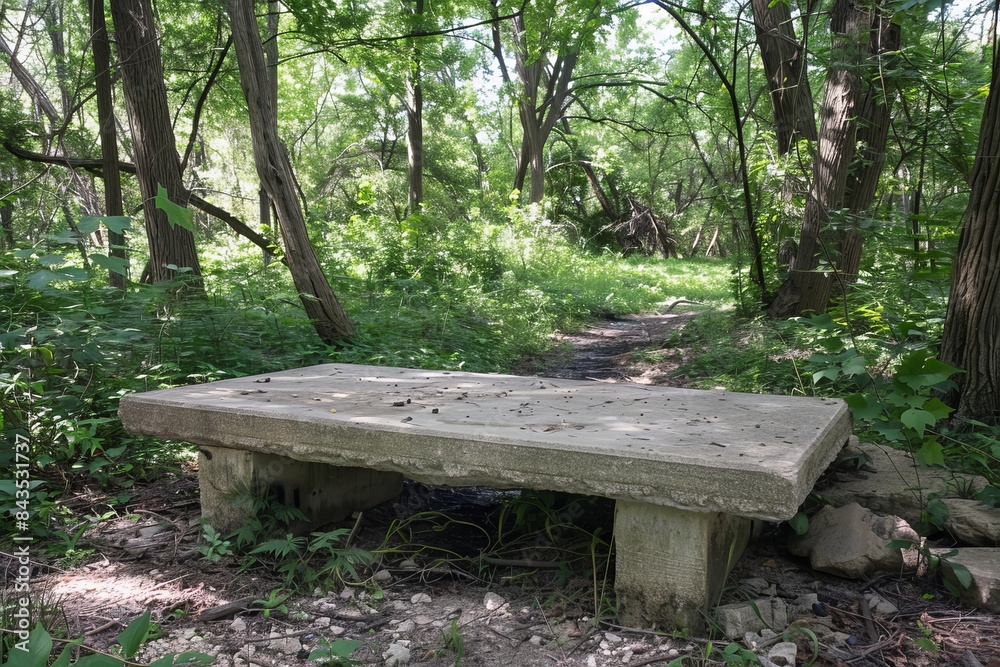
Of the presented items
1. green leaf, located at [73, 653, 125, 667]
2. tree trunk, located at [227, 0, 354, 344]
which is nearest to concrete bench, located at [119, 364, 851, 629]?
green leaf, located at [73, 653, 125, 667]

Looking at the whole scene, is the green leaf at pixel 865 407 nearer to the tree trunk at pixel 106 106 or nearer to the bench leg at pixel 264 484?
the bench leg at pixel 264 484

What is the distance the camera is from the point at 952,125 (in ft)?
13.1

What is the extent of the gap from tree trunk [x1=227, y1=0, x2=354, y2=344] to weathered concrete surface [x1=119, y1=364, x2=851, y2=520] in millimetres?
1892

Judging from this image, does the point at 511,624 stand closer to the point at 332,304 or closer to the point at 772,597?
the point at 772,597

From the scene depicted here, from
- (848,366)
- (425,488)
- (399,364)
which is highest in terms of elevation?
(848,366)

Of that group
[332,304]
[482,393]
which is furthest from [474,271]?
[482,393]

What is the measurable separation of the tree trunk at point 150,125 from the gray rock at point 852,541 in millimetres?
4741

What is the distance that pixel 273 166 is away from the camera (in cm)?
493

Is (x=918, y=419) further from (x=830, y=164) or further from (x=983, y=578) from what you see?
(x=830, y=164)

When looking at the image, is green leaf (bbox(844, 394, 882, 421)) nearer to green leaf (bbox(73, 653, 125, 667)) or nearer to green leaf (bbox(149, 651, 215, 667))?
green leaf (bbox(149, 651, 215, 667))

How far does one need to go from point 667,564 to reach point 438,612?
0.81 metres

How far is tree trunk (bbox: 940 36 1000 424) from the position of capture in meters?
3.22

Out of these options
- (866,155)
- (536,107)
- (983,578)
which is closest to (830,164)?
(866,155)

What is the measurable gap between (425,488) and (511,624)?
151 cm
